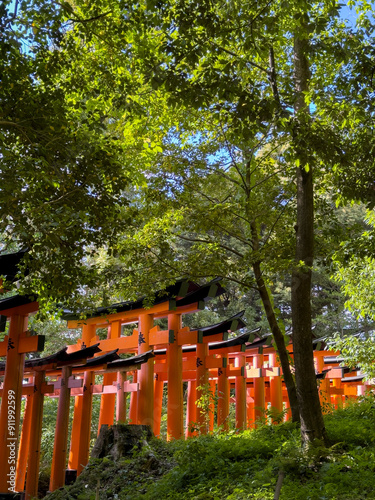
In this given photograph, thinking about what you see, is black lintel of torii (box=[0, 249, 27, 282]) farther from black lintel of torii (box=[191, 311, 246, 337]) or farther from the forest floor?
black lintel of torii (box=[191, 311, 246, 337])

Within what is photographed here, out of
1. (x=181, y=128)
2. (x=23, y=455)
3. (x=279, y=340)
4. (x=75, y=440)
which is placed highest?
(x=181, y=128)

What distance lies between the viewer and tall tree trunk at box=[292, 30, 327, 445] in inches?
241

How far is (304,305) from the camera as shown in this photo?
21.6 feet

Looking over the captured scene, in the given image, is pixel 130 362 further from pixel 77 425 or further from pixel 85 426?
pixel 77 425

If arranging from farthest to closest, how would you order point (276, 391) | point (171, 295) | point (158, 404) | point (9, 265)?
point (276, 391), point (158, 404), point (171, 295), point (9, 265)

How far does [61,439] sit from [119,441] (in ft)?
10.2

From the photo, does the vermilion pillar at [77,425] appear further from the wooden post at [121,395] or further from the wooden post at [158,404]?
the wooden post at [158,404]

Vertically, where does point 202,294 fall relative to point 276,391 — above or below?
above

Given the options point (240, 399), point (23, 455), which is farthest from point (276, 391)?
point (23, 455)

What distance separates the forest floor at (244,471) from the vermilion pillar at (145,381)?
2.52 meters

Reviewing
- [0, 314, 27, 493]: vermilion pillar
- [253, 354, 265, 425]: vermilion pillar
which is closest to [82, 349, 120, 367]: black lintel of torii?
[0, 314, 27, 493]: vermilion pillar

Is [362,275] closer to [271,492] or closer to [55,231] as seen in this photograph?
[271,492]

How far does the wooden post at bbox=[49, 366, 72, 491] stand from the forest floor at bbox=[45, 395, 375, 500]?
2.99m

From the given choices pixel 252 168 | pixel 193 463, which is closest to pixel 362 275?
pixel 252 168
